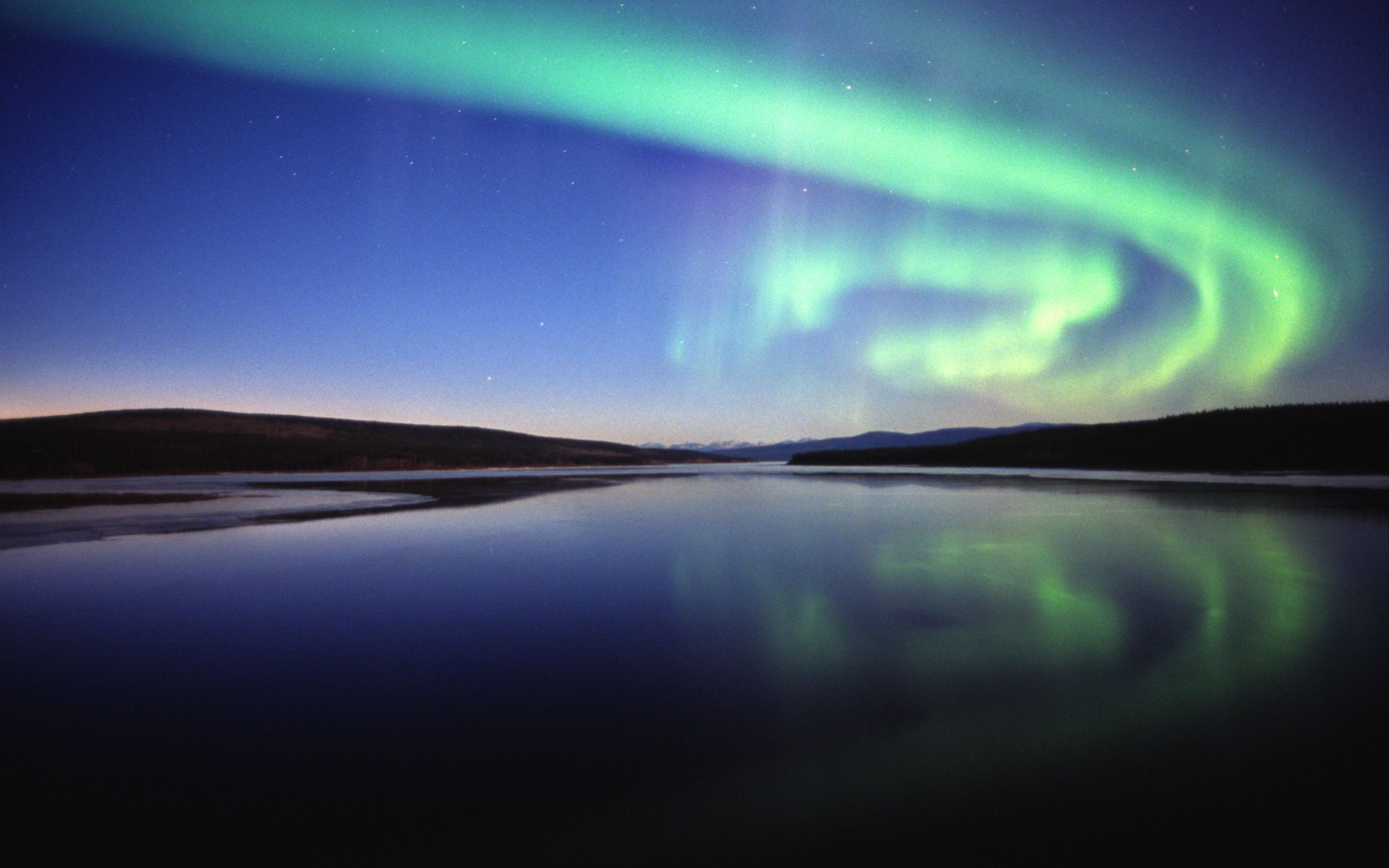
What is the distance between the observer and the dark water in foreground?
320cm

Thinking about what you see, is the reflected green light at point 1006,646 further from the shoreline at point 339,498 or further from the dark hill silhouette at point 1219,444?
the dark hill silhouette at point 1219,444

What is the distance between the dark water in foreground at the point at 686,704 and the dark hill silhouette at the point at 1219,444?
44664mm

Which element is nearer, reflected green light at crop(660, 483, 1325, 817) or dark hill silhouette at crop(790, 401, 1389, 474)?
reflected green light at crop(660, 483, 1325, 817)

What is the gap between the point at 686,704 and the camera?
15.6ft

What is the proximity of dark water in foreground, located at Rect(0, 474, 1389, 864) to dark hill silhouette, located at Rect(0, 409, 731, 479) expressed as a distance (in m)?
52.9

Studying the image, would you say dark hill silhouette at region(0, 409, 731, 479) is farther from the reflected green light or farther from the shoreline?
the reflected green light

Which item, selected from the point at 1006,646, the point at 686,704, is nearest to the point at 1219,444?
the point at 1006,646

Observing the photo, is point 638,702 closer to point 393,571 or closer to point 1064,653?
point 1064,653

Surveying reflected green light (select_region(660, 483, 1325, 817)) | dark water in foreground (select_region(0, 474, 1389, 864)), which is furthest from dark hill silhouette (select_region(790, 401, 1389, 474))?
dark water in foreground (select_region(0, 474, 1389, 864))

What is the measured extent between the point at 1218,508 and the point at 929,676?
18256 millimetres

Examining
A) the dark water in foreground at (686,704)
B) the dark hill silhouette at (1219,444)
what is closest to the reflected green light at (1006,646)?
the dark water in foreground at (686,704)

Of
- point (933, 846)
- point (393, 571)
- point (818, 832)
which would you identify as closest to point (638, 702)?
point (818, 832)

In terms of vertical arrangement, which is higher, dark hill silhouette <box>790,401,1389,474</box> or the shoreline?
dark hill silhouette <box>790,401,1389,474</box>

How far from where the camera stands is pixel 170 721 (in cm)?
448
